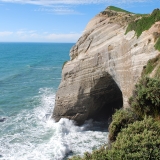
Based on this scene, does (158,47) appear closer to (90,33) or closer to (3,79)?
(90,33)

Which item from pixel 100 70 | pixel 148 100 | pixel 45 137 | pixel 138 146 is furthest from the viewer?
pixel 100 70

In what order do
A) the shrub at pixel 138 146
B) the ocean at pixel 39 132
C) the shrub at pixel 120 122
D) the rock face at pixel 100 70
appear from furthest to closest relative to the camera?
the rock face at pixel 100 70 < the ocean at pixel 39 132 < the shrub at pixel 120 122 < the shrub at pixel 138 146

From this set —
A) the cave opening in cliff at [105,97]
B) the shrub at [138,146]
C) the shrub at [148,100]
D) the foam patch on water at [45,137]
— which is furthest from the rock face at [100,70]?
the shrub at [138,146]

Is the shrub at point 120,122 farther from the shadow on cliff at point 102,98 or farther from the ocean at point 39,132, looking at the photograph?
the shadow on cliff at point 102,98

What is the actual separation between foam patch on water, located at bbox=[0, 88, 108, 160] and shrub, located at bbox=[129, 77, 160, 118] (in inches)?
294

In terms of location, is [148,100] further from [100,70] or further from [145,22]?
[100,70]

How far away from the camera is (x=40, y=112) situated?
94.2 ft

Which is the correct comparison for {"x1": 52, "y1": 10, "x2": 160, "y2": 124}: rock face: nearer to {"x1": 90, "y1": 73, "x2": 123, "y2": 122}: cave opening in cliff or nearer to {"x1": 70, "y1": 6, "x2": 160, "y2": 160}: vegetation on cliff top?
{"x1": 90, "y1": 73, "x2": 123, "y2": 122}: cave opening in cliff

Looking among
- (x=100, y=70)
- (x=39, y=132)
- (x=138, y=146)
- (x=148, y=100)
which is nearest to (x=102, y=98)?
(x=100, y=70)

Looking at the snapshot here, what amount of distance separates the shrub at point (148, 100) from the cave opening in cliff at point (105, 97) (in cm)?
954

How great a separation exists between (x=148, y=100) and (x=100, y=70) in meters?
10.1

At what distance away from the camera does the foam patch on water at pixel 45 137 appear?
61.2ft

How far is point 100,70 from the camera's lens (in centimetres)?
2197

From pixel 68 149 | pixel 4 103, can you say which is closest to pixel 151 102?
pixel 68 149
